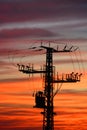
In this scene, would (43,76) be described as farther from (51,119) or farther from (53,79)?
(51,119)

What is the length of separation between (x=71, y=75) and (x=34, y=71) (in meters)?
5.53

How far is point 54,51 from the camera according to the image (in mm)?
77938

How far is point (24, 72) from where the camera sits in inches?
3088

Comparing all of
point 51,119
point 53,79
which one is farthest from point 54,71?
point 51,119

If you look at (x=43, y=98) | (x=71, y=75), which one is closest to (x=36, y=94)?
(x=43, y=98)

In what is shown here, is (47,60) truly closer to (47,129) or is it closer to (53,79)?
(53,79)

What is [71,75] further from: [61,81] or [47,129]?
[47,129]

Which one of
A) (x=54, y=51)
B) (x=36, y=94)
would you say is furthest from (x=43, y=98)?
(x=54, y=51)

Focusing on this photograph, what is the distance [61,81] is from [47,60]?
12.9 feet

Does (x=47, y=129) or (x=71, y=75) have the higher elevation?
(x=71, y=75)

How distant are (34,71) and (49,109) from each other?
19.9ft

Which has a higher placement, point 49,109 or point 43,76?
point 43,76

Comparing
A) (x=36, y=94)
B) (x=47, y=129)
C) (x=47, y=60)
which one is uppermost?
(x=47, y=60)

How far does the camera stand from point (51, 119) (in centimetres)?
7906
